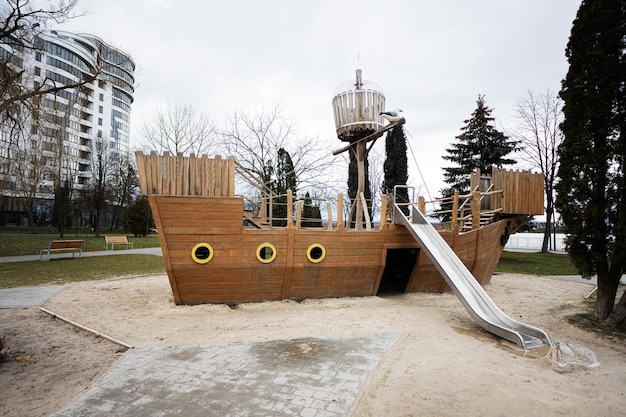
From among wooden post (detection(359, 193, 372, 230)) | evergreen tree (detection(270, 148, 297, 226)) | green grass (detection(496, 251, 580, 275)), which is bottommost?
green grass (detection(496, 251, 580, 275))

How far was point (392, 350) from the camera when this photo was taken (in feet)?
17.9

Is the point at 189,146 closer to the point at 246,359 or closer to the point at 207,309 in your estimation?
the point at 207,309

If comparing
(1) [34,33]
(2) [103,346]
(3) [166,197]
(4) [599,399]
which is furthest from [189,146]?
(4) [599,399]

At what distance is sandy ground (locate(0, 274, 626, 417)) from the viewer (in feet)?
12.8

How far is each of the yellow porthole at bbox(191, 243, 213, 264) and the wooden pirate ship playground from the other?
23mm

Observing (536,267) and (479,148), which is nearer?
(536,267)

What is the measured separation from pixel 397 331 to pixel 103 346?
5251 millimetres

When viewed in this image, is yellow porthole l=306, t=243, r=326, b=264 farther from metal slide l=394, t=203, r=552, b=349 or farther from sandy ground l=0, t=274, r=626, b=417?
metal slide l=394, t=203, r=552, b=349

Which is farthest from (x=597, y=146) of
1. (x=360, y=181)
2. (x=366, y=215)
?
(x=360, y=181)

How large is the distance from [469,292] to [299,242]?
13.4 feet

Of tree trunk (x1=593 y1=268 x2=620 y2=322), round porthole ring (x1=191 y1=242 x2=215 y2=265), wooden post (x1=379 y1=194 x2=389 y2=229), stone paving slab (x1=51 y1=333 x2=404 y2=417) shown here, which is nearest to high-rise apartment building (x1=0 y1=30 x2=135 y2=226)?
round porthole ring (x1=191 y1=242 x2=215 y2=265)

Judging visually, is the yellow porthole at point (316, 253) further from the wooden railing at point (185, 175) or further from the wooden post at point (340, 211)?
the wooden railing at point (185, 175)

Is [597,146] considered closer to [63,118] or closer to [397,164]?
[397,164]

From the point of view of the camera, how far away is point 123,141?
66.4 metres
